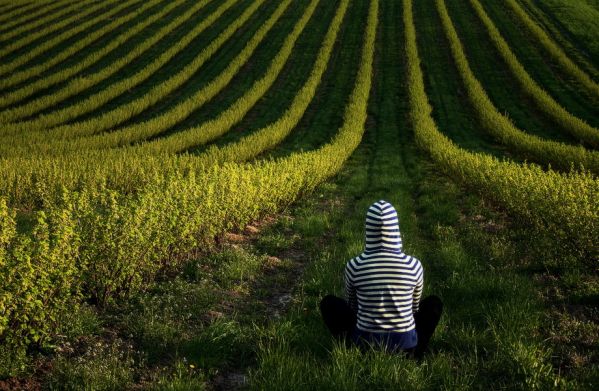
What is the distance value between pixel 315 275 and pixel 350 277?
2.99m

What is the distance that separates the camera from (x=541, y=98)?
105 ft

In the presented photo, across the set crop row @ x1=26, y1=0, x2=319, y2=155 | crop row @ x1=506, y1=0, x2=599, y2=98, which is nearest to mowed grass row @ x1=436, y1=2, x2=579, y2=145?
crop row @ x1=506, y1=0, x2=599, y2=98

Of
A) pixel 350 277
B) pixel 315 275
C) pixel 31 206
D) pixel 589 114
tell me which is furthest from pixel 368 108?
pixel 350 277

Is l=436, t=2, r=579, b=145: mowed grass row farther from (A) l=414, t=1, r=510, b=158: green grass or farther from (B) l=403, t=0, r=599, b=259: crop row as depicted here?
(B) l=403, t=0, r=599, b=259: crop row

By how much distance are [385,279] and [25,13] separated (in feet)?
192

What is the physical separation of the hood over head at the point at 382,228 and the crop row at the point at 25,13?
51395mm

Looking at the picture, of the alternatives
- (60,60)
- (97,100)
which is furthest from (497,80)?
(60,60)

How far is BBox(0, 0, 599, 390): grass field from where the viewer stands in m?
4.79

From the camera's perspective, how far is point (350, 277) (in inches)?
189

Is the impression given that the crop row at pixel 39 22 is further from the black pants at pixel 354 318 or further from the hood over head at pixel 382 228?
the hood over head at pixel 382 228

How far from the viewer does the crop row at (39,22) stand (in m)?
44.6

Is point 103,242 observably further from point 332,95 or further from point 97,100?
point 332,95

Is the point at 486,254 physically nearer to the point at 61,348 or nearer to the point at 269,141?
the point at 61,348

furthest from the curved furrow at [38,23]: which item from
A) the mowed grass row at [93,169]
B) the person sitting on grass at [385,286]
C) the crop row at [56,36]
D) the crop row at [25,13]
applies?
the person sitting on grass at [385,286]
